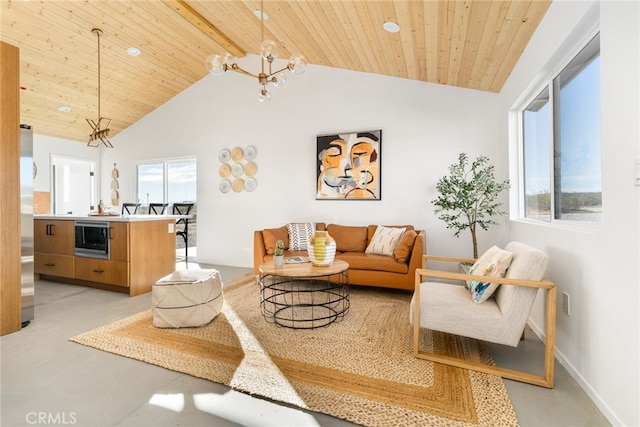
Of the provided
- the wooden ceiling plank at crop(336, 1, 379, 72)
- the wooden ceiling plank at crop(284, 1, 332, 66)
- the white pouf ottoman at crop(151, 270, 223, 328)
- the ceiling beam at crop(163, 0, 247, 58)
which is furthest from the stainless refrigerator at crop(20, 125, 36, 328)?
the wooden ceiling plank at crop(336, 1, 379, 72)

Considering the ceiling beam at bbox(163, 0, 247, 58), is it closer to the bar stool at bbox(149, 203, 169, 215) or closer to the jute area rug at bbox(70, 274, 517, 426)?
the bar stool at bbox(149, 203, 169, 215)

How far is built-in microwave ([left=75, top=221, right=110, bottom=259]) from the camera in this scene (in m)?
3.79

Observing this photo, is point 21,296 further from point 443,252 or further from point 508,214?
point 508,214

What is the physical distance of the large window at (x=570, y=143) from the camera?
6.36 feet

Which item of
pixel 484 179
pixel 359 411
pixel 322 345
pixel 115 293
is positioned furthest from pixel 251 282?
pixel 484 179

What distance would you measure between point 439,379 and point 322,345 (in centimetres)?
85

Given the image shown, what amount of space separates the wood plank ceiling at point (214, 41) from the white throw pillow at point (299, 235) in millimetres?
2451

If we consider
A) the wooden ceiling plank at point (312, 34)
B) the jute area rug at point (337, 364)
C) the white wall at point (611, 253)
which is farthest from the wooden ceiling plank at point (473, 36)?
the jute area rug at point (337, 364)

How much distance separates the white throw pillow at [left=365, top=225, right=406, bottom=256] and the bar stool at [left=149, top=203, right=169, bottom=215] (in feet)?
14.1

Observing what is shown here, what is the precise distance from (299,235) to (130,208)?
4.33 meters

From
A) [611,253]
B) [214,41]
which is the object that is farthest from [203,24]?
[611,253]

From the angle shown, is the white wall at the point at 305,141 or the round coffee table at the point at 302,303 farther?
the white wall at the point at 305,141

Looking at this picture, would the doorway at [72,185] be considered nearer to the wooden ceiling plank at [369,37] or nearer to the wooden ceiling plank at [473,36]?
the wooden ceiling plank at [369,37]

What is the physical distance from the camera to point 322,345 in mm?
2352
